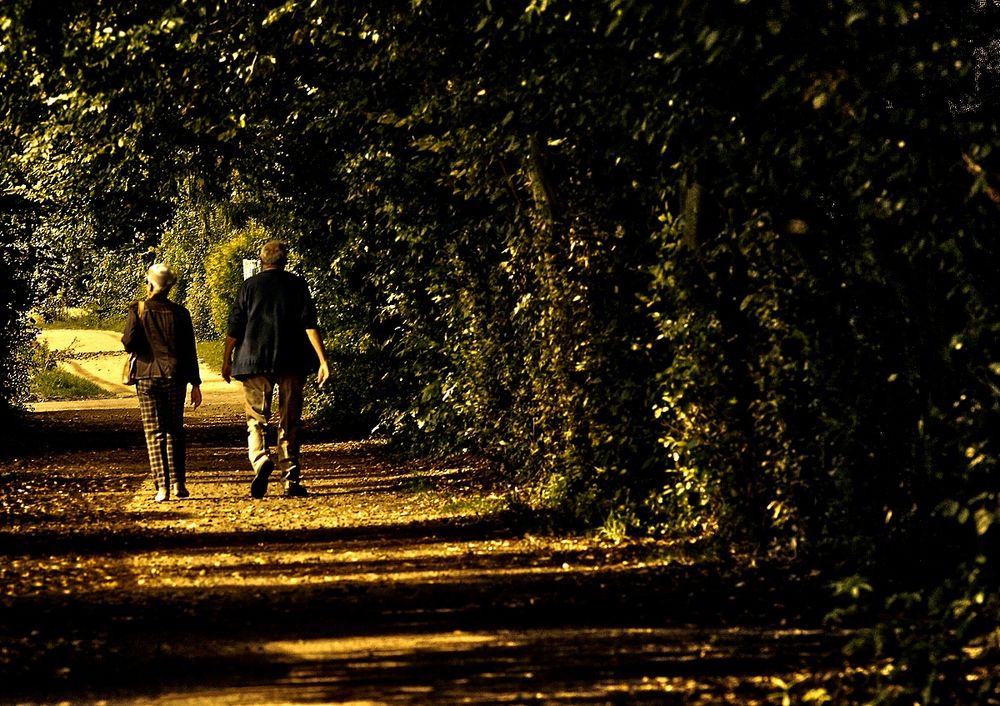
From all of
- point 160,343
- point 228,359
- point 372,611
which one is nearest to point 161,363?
point 160,343

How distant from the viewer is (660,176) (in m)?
10.4

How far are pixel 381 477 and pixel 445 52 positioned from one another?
17.0 ft

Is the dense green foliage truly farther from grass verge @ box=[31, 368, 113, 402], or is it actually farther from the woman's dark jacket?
grass verge @ box=[31, 368, 113, 402]

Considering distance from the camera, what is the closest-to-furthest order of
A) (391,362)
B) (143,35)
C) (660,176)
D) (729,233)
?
(729,233) < (660,176) < (143,35) < (391,362)

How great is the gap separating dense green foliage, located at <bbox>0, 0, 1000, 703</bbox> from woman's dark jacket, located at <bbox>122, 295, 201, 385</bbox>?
191 cm

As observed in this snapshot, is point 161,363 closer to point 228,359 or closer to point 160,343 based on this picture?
point 160,343

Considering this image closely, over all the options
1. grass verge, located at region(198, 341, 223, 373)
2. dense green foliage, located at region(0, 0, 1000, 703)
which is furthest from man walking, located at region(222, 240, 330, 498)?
grass verge, located at region(198, 341, 223, 373)

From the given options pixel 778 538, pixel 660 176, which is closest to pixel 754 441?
pixel 778 538

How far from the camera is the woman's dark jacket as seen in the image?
13906 mm

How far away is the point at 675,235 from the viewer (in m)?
10.1

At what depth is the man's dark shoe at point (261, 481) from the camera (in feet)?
45.9

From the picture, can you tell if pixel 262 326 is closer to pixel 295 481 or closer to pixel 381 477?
pixel 295 481

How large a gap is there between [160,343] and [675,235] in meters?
5.62

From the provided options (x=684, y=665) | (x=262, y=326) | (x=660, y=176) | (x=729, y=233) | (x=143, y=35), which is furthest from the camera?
(x=262, y=326)
